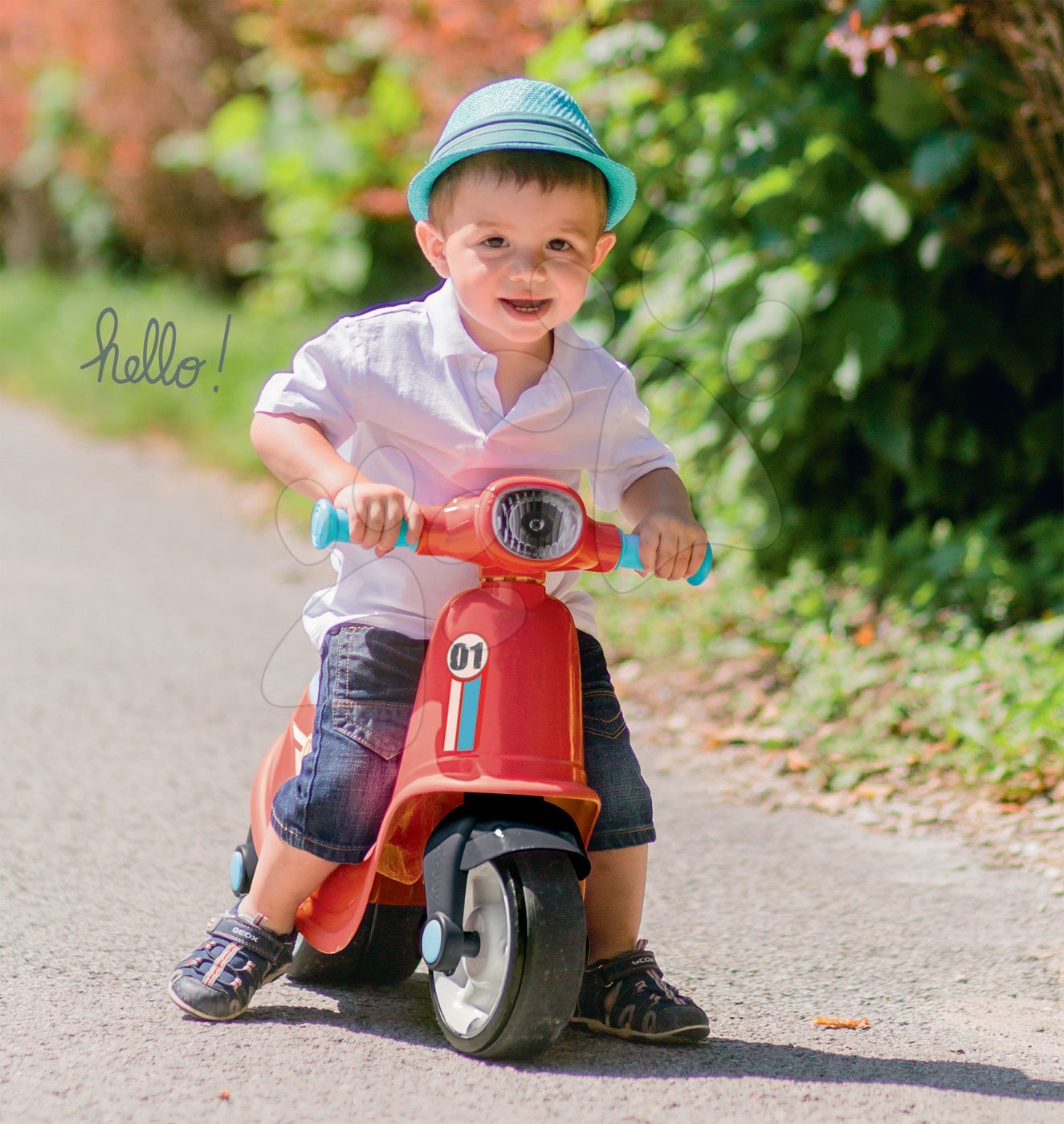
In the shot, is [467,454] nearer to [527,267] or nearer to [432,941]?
[527,267]

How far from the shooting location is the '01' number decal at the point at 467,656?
2494 millimetres

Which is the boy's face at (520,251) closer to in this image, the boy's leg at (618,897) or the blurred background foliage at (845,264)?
the boy's leg at (618,897)

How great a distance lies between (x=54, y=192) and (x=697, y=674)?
40.9ft

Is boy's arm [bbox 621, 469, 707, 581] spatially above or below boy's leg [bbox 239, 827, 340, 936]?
above

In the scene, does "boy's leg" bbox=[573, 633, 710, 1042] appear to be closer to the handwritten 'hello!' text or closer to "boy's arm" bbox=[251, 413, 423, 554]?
"boy's arm" bbox=[251, 413, 423, 554]

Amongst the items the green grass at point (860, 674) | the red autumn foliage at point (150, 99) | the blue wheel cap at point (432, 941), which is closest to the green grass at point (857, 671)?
the green grass at point (860, 674)

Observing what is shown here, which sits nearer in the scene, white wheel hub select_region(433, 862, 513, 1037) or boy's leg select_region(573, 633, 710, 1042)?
white wheel hub select_region(433, 862, 513, 1037)

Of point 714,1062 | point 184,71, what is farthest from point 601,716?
point 184,71

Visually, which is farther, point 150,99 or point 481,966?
point 150,99

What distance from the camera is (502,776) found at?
8.02 feet

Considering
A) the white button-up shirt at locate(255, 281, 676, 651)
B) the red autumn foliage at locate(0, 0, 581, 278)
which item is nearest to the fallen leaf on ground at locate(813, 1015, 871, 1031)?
the white button-up shirt at locate(255, 281, 676, 651)

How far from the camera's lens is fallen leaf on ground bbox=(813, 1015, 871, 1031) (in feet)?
9.02

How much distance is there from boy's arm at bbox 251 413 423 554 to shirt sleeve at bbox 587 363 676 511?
423 millimetres

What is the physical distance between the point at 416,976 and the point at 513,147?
158cm
